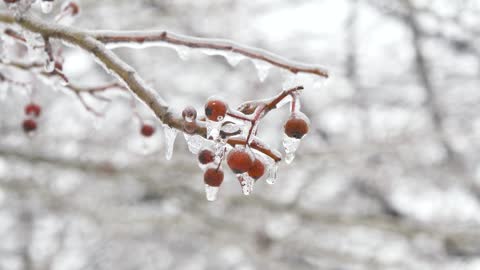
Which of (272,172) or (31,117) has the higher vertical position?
(31,117)

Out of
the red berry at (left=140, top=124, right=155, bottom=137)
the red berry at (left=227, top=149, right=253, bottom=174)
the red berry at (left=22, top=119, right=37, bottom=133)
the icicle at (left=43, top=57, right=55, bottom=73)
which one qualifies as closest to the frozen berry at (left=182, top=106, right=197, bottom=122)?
the red berry at (left=227, top=149, right=253, bottom=174)

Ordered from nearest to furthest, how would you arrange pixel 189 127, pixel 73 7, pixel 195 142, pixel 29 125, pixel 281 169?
pixel 189 127, pixel 195 142, pixel 73 7, pixel 29 125, pixel 281 169

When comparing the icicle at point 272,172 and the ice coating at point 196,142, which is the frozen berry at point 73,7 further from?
the icicle at point 272,172

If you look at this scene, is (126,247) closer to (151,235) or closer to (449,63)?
(151,235)

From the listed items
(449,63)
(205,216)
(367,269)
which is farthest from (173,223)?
(449,63)

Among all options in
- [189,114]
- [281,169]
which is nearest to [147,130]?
[189,114]

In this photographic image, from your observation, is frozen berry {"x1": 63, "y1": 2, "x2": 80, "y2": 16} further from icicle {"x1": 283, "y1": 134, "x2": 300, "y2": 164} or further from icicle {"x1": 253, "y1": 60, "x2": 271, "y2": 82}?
icicle {"x1": 283, "y1": 134, "x2": 300, "y2": 164}

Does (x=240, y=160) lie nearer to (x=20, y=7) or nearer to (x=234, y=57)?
(x=234, y=57)

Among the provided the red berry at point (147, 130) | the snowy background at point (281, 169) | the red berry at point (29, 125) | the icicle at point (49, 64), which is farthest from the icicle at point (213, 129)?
the snowy background at point (281, 169)
